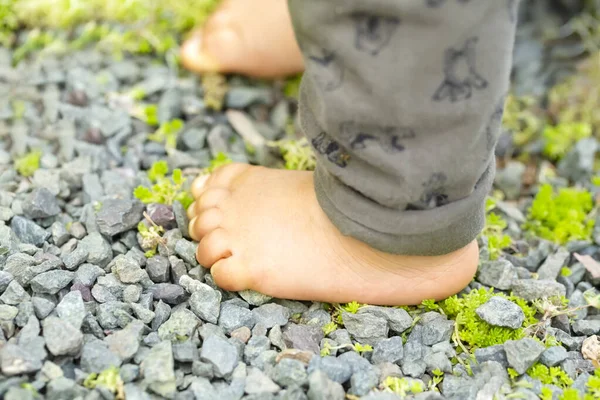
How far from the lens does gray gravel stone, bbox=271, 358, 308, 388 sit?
1371 millimetres

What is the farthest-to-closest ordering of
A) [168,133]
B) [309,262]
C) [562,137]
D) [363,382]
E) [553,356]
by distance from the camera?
[562,137] → [168,133] → [309,262] → [553,356] → [363,382]

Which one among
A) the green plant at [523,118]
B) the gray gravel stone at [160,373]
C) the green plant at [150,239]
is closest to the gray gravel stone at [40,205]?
the green plant at [150,239]

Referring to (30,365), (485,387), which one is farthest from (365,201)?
(30,365)

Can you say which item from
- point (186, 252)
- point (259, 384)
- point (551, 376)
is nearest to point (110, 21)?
point (186, 252)

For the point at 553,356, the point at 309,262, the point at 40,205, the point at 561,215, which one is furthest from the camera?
the point at 561,215

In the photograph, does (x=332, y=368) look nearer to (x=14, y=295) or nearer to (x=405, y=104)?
(x=405, y=104)

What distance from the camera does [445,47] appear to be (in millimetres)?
1247

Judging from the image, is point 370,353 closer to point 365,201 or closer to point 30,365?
point 365,201

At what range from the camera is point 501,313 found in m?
1.55

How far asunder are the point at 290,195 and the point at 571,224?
78cm

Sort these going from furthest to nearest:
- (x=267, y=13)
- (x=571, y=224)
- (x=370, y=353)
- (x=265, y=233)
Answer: (x=267, y=13), (x=571, y=224), (x=265, y=233), (x=370, y=353)

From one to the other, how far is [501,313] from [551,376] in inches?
6.3

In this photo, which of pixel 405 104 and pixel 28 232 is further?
pixel 28 232

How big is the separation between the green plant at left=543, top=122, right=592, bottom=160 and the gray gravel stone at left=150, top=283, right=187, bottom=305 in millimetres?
1335
